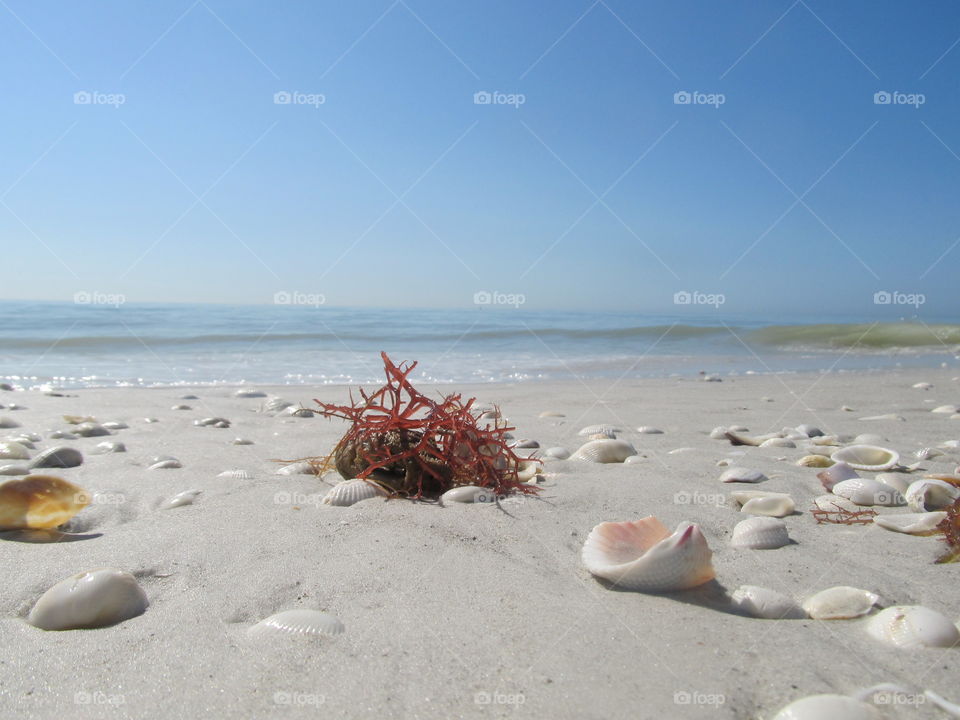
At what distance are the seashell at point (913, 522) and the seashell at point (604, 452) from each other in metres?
1.48

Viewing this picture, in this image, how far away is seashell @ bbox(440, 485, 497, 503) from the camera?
281 cm

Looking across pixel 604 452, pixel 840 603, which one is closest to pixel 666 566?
pixel 840 603

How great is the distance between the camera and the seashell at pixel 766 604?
71.9 inches

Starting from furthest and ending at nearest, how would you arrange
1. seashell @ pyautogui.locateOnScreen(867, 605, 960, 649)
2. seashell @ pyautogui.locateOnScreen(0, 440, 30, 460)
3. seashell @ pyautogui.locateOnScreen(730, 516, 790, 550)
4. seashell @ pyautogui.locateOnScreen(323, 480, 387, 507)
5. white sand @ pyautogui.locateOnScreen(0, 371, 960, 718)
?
seashell @ pyautogui.locateOnScreen(0, 440, 30, 460) → seashell @ pyautogui.locateOnScreen(323, 480, 387, 507) → seashell @ pyautogui.locateOnScreen(730, 516, 790, 550) → seashell @ pyautogui.locateOnScreen(867, 605, 960, 649) → white sand @ pyautogui.locateOnScreen(0, 371, 960, 718)

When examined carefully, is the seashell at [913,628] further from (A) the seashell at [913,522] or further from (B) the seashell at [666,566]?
(A) the seashell at [913,522]

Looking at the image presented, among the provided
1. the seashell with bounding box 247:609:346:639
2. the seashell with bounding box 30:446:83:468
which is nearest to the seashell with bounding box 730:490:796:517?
the seashell with bounding box 247:609:346:639

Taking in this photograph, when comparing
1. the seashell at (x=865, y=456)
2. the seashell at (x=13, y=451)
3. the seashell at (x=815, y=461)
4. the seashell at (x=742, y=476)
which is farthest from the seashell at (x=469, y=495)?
the seashell at (x=13, y=451)

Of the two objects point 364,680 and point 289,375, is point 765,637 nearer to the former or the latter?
point 364,680

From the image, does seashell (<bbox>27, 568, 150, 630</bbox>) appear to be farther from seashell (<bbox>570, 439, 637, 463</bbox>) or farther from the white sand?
seashell (<bbox>570, 439, 637, 463</bbox>)

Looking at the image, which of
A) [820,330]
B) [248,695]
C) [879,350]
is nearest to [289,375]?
[248,695]

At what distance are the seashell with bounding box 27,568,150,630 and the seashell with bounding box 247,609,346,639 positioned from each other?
36cm

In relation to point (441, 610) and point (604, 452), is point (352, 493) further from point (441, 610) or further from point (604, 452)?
point (604, 452)

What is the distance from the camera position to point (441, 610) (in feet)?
6.05

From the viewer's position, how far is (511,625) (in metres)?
1.75
